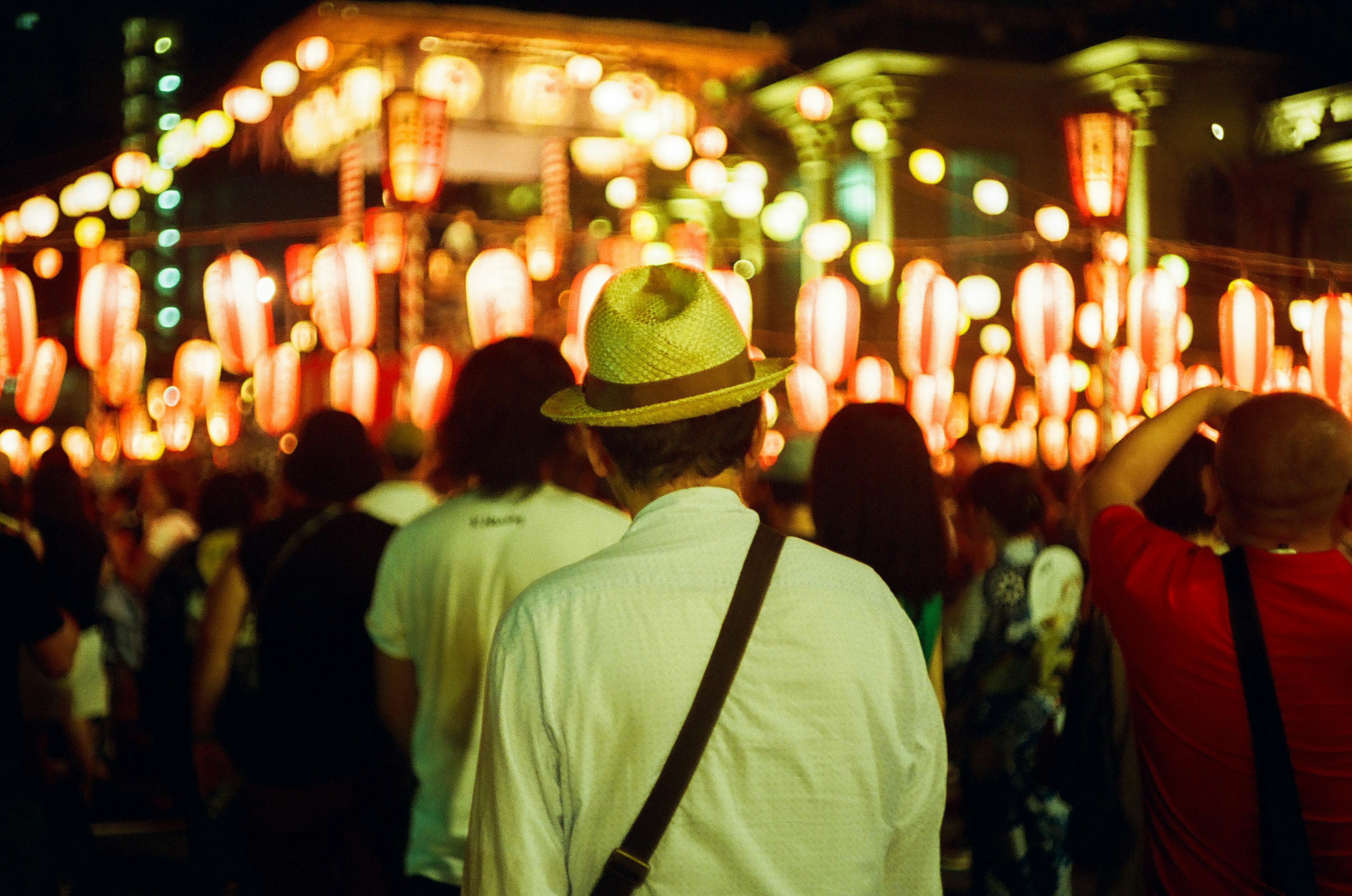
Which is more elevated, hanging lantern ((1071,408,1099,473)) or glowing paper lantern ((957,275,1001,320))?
glowing paper lantern ((957,275,1001,320))

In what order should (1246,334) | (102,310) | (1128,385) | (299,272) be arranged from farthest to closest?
1. (1128,385)
2. (299,272)
3. (1246,334)
4. (102,310)

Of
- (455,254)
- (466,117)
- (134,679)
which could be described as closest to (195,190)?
(455,254)

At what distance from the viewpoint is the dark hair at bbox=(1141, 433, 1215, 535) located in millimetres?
3818

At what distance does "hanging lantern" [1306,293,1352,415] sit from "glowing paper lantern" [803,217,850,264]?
16.4 ft

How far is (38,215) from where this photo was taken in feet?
42.5

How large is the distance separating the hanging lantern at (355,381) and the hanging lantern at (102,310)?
227 centimetres

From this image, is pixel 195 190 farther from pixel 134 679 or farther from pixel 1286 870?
pixel 1286 870

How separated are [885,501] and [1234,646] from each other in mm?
1305

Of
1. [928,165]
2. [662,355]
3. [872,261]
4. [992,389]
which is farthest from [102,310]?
[992,389]

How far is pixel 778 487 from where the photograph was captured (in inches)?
207

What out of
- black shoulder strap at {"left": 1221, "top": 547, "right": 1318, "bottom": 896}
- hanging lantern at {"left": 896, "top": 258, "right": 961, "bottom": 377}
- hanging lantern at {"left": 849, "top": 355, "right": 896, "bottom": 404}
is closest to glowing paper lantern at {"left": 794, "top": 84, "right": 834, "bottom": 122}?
hanging lantern at {"left": 896, "top": 258, "right": 961, "bottom": 377}

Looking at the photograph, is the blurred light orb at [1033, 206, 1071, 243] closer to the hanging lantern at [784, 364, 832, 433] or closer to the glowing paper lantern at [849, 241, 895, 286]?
the glowing paper lantern at [849, 241, 895, 286]

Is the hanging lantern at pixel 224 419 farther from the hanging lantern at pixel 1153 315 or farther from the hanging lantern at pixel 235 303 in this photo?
the hanging lantern at pixel 1153 315

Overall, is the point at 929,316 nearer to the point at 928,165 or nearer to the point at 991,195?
the point at 991,195
